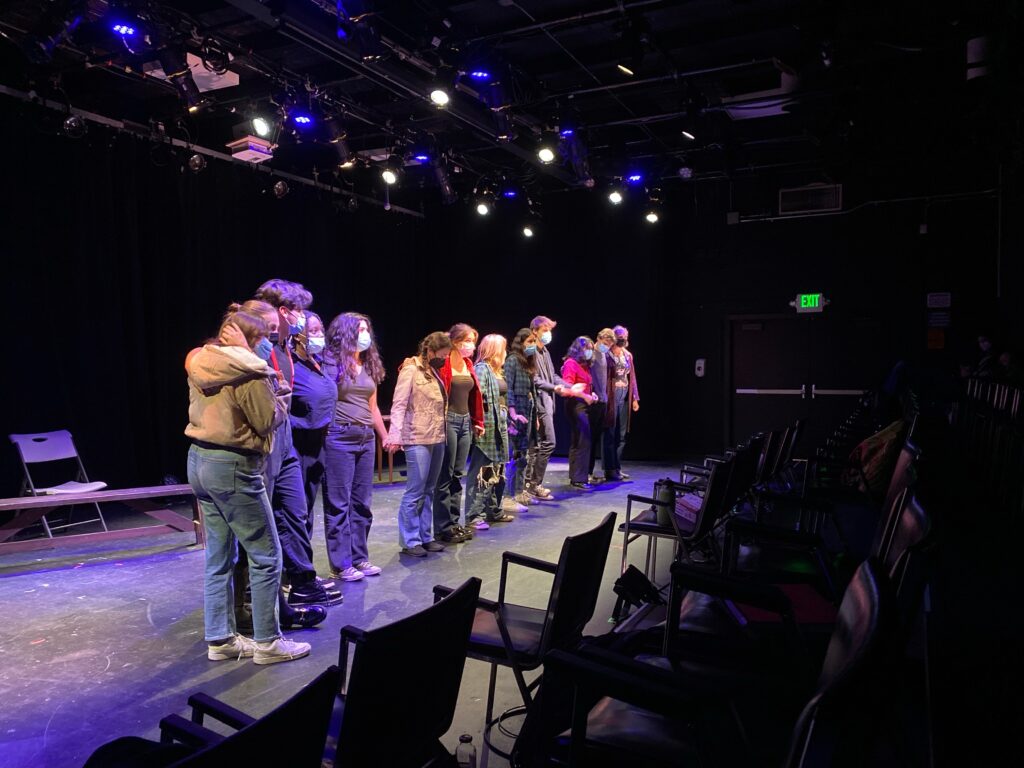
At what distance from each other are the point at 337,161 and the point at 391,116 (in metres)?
1.06

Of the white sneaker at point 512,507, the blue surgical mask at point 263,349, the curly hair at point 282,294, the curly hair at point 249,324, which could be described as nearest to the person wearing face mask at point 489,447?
the white sneaker at point 512,507

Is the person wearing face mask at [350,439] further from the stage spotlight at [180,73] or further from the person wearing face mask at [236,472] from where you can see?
the stage spotlight at [180,73]

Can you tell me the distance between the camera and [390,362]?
38.0 feet

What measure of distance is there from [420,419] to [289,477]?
141cm

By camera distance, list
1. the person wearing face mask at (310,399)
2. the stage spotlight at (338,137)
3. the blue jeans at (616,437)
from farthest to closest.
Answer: the blue jeans at (616,437) < the stage spotlight at (338,137) < the person wearing face mask at (310,399)

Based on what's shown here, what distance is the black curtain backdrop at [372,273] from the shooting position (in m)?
7.09

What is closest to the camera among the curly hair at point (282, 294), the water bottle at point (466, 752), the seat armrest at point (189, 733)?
the seat armrest at point (189, 733)

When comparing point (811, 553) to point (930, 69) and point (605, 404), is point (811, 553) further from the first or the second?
point (605, 404)

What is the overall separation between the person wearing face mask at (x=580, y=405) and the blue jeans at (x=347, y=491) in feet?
12.2

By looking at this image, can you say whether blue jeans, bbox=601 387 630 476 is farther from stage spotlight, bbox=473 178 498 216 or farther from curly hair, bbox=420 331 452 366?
curly hair, bbox=420 331 452 366

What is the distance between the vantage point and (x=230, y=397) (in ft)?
10.6

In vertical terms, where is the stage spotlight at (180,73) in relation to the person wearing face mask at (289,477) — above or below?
above

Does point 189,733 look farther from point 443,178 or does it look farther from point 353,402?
point 443,178

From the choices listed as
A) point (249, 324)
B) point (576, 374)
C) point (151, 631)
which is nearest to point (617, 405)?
point (576, 374)
